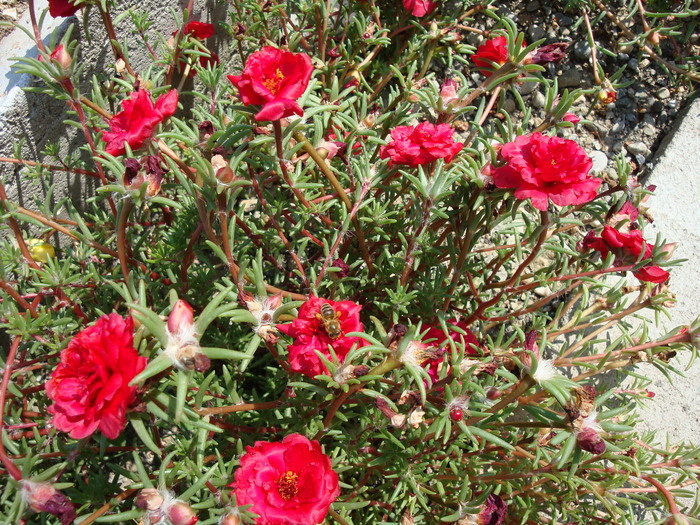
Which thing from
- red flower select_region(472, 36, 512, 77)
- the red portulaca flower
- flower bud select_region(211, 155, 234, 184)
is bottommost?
flower bud select_region(211, 155, 234, 184)

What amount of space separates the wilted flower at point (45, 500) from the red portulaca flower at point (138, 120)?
851 mm

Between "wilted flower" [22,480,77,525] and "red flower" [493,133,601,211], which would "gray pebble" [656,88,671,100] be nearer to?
"red flower" [493,133,601,211]

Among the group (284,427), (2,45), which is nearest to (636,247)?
(284,427)

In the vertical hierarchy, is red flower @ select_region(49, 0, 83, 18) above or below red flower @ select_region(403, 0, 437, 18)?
above

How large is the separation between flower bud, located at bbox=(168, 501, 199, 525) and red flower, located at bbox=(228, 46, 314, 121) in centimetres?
92

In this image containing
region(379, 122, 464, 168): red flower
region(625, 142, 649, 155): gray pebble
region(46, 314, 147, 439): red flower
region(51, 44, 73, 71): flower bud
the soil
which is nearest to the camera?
region(46, 314, 147, 439): red flower

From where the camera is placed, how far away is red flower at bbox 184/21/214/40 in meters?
2.31

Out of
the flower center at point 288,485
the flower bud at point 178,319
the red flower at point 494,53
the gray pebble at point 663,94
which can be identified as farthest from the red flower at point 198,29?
the gray pebble at point 663,94

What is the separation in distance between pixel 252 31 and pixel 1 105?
4.07ft

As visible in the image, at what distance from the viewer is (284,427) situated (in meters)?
1.77

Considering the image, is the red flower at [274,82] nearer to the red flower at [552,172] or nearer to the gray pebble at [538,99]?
the red flower at [552,172]

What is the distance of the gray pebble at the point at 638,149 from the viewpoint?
10.1 feet

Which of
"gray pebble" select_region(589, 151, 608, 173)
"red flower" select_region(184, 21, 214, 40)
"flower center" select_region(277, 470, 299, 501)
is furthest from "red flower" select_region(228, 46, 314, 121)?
"gray pebble" select_region(589, 151, 608, 173)

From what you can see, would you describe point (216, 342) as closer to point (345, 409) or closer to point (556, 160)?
point (345, 409)
